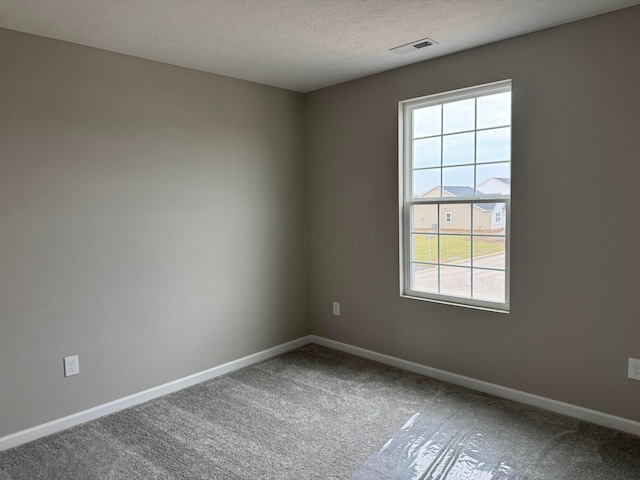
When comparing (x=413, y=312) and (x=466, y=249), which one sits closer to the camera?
(x=466, y=249)

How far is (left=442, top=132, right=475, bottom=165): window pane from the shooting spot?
3.26m

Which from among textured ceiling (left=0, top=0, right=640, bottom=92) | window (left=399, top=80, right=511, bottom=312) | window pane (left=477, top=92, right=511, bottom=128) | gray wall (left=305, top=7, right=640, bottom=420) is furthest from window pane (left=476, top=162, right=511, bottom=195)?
textured ceiling (left=0, top=0, right=640, bottom=92)

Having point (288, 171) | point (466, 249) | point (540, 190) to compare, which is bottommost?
point (466, 249)

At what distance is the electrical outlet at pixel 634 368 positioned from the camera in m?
2.58

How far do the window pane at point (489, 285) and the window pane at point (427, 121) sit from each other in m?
1.11

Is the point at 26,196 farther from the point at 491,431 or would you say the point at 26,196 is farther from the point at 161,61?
the point at 491,431

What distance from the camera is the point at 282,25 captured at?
8.58ft

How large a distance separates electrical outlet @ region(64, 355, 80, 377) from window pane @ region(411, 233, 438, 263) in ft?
8.24

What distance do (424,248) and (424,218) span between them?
238 mm

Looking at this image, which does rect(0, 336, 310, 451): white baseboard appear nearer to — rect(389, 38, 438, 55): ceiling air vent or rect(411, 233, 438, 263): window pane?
rect(411, 233, 438, 263): window pane

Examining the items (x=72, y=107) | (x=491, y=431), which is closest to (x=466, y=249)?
(x=491, y=431)

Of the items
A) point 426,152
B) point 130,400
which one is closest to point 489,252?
point 426,152

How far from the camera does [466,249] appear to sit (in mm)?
3326

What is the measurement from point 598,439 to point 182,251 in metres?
2.94
